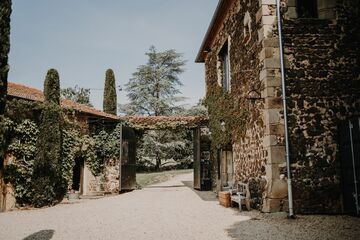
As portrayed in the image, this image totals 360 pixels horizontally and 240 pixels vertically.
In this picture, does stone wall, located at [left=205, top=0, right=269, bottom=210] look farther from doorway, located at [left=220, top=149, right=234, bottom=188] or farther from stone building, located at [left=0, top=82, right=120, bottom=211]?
stone building, located at [left=0, top=82, right=120, bottom=211]

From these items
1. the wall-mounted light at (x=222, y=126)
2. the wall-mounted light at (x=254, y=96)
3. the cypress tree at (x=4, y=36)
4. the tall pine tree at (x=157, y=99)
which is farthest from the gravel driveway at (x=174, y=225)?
the tall pine tree at (x=157, y=99)

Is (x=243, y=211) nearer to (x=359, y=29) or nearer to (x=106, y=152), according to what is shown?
(x=359, y=29)

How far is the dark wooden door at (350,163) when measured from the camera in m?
6.82

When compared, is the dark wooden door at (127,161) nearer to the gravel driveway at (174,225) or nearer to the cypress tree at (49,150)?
the cypress tree at (49,150)

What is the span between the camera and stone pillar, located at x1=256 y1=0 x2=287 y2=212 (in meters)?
7.05

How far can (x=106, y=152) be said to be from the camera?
14867 millimetres

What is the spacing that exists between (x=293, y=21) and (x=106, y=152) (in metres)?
10.3

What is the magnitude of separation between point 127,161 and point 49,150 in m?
4.64

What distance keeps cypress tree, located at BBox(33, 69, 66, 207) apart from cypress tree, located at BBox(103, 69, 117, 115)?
26.3ft

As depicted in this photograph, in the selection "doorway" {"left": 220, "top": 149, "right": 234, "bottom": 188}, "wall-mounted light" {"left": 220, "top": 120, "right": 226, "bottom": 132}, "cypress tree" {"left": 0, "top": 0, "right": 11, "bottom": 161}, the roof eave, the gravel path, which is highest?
the roof eave

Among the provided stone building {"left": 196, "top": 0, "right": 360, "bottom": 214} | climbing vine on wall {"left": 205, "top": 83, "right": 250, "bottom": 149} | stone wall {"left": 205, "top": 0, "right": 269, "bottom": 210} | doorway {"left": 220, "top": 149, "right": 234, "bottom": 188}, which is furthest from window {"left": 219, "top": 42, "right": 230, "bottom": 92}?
stone building {"left": 196, "top": 0, "right": 360, "bottom": 214}

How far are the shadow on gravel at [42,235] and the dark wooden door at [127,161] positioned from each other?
322 inches

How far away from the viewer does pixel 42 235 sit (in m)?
5.82

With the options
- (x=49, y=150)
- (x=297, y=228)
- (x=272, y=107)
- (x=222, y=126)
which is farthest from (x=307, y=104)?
(x=49, y=150)
